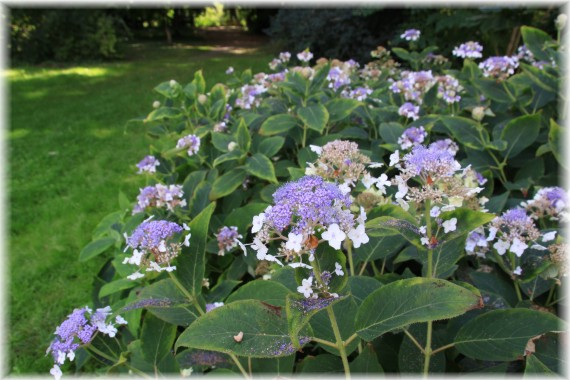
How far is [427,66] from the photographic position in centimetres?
354

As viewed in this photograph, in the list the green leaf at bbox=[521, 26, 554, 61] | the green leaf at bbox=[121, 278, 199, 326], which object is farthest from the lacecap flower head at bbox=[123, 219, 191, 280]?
the green leaf at bbox=[521, 26, 554, 61]

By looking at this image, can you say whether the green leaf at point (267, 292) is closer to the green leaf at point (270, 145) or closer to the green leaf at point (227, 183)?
the green leaf at point (227, 183)

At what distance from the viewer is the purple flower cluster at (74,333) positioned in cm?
128

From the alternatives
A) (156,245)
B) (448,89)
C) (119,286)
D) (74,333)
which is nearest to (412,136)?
(448,89)

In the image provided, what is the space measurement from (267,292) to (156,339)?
1.47 ft

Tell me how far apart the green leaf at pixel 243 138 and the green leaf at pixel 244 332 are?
3.77ft

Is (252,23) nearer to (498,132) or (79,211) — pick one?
(79,211)

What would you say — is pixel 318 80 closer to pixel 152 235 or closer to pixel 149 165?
pixel 149 165

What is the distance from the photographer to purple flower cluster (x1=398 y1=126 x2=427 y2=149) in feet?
6.46

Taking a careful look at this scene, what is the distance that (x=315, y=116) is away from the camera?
81.0 inches

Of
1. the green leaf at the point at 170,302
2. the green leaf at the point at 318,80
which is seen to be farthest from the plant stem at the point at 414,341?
the green leaf at the point at 318,80

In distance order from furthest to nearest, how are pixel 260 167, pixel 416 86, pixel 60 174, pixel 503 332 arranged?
pixel 60 174 → pixel 416 86 → pixel 260 167 → pixel 503 332

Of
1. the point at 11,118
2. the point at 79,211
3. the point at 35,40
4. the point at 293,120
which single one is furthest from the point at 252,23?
the point at 293,120

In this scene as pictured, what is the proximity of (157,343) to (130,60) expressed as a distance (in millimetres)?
11711
